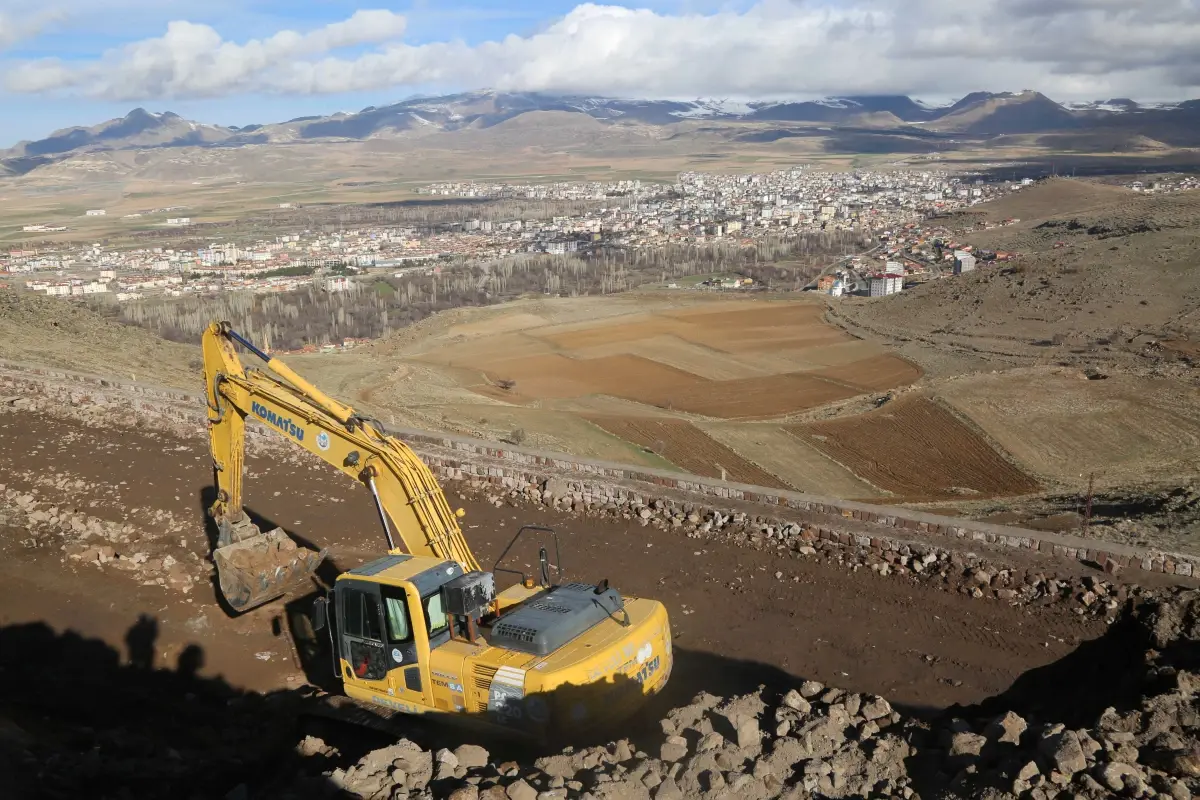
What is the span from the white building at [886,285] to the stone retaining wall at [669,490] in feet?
160

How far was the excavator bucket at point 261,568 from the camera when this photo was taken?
11633mm

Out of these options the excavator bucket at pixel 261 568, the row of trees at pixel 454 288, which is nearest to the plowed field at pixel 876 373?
the excavator bucket at pixel 261 568

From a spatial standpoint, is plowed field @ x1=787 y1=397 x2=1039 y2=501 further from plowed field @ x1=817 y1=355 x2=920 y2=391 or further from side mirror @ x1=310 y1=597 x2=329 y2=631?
side mirror @ x1=310 y1=597 x2=329 y2=631

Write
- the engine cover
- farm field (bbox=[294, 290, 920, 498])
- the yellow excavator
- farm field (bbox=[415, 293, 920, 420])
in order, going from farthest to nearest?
farm field (bbox=[415, 293, 920, 420]) → farm field (bbox=[294, 290, 920, 498]) → the engine cover → the yellow excavator

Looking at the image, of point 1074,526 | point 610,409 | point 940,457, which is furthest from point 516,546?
point 610,409

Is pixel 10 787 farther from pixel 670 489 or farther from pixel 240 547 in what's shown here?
pixel 670 489

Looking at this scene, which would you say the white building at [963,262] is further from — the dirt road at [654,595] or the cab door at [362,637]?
the cab door at [362,637]

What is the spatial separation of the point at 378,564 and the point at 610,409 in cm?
2570

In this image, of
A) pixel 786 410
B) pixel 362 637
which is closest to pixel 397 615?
pixel 362 637

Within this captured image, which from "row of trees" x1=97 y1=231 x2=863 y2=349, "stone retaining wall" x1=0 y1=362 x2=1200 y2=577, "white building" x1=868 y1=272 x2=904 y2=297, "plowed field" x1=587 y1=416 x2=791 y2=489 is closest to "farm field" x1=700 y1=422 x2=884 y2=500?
"plowed field" x1=587 y1=416 x2=791 y2=489

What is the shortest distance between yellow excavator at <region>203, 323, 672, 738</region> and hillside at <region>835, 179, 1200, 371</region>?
96.8 feet

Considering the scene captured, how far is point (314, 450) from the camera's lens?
10.6m

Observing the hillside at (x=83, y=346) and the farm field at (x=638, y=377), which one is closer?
the hillside at (x=83, y=346)

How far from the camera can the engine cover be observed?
778 centimetres
